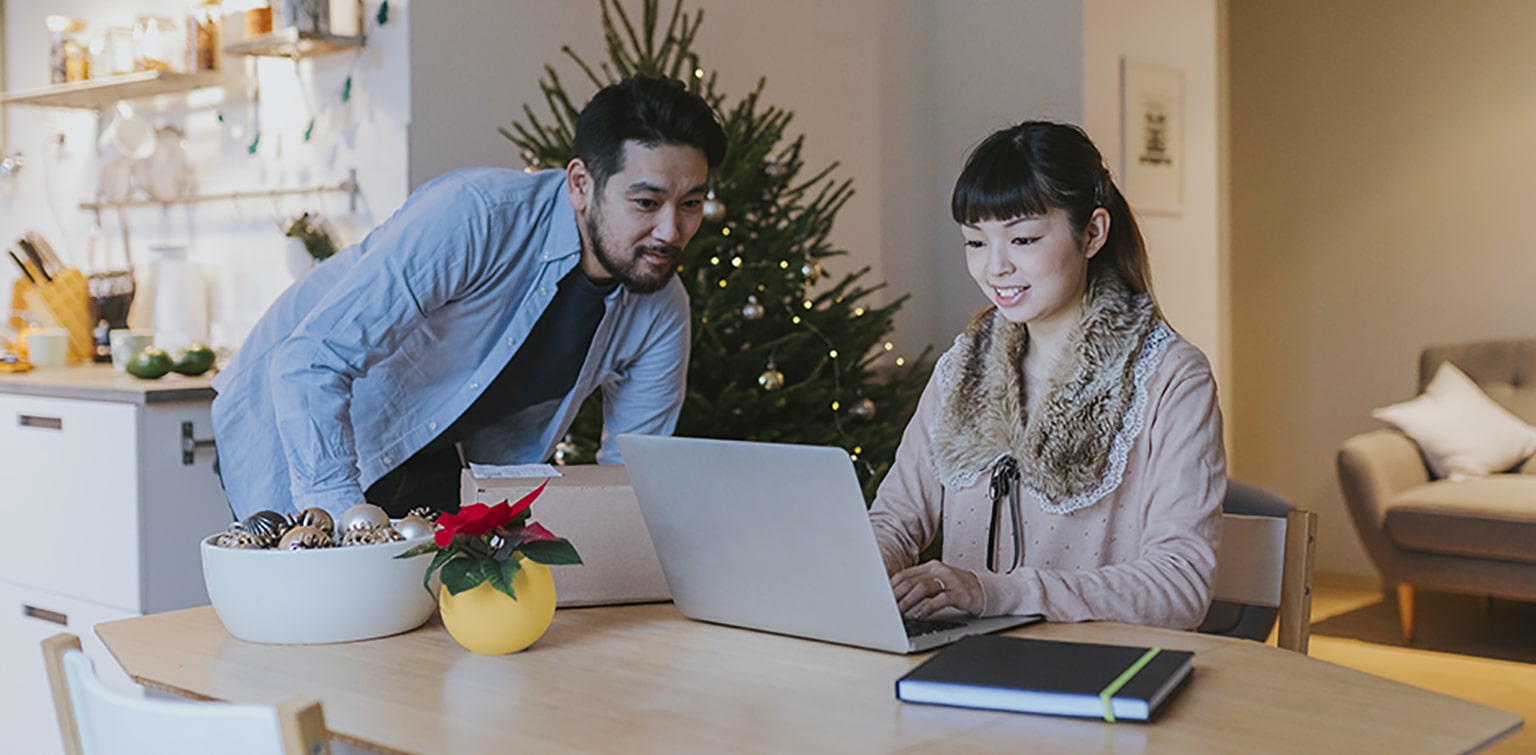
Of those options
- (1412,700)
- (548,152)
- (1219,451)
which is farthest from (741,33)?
(1412,700)

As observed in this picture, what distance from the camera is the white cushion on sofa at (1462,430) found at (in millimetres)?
4805

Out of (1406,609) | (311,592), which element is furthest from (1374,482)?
(311,592)

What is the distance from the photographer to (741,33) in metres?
3.90

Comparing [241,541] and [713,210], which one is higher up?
[713,210]

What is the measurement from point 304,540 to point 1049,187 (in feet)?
3.05

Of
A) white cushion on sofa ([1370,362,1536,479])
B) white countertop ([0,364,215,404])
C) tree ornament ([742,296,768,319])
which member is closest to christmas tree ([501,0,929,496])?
tree ornament ([742,296,768,319])

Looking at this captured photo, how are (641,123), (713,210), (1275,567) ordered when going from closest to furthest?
1. (1275,567)
2. (641,123)
3. (713,210)

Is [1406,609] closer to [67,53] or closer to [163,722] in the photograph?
[67,53]

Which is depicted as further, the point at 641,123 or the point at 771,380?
A: the point at 771,380

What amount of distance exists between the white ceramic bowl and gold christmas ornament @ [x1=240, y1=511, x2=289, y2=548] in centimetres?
4

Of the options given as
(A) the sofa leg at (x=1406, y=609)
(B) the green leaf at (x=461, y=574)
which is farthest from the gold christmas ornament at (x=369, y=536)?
(A) the sofa leg at (x=1406, y=609)

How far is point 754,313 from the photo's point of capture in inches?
116

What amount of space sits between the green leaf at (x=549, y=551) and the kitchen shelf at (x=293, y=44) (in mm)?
2147

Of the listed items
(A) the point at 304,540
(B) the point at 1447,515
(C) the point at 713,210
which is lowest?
(B) the point at 1447,515
